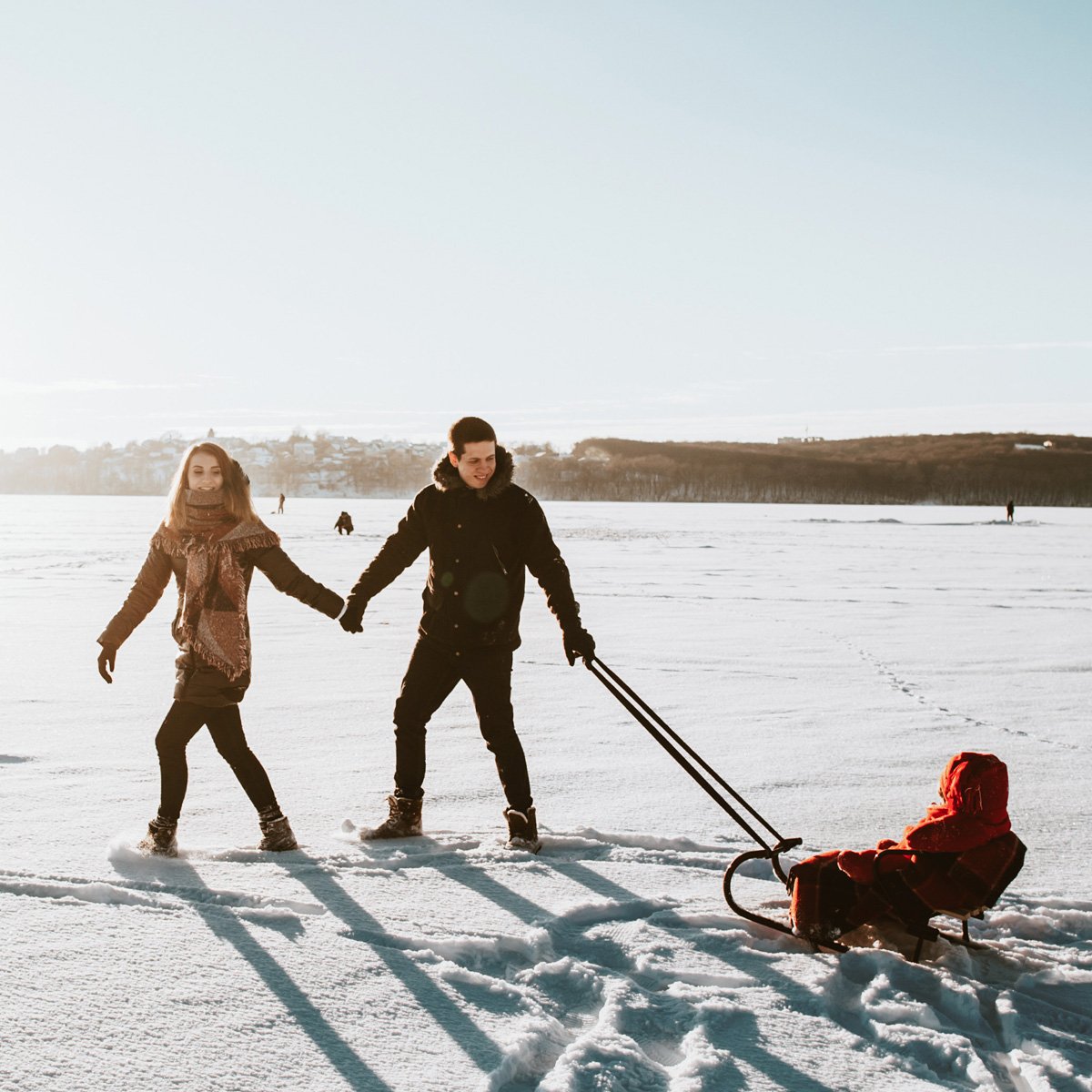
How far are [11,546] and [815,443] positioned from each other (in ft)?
523

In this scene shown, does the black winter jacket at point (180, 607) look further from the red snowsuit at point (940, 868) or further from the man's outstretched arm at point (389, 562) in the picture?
the red snowsuit at point (940, 868)

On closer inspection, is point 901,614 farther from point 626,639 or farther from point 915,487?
point 915,487

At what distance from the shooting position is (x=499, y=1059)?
2.02 m

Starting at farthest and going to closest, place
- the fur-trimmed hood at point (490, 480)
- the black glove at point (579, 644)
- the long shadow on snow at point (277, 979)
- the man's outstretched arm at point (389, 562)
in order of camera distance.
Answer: the man's outstretched arm at point (389, 562)
the fur-trimmed hood at point (490, 480)
the black glove at point (579, 644)
the long shadow on snow at point (277, 979)

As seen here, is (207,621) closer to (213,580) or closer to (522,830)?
(213,580)

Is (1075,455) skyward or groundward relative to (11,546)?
skyward

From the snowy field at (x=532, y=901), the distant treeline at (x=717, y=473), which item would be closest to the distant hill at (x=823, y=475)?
the distant treeline at (x=717, y=473)

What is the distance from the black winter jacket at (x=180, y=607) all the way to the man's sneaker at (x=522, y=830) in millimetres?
951

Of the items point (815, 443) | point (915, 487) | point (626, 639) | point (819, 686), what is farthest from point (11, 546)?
point (815, 443)

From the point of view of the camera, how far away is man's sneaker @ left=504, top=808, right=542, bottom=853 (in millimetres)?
3322

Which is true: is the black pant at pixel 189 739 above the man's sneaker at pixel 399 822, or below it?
above

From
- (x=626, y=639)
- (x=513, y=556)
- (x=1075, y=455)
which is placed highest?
(x=1075, y=455)

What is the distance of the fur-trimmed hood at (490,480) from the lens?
3391 millimetres

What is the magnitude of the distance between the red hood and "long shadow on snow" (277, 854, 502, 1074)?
1309mm
